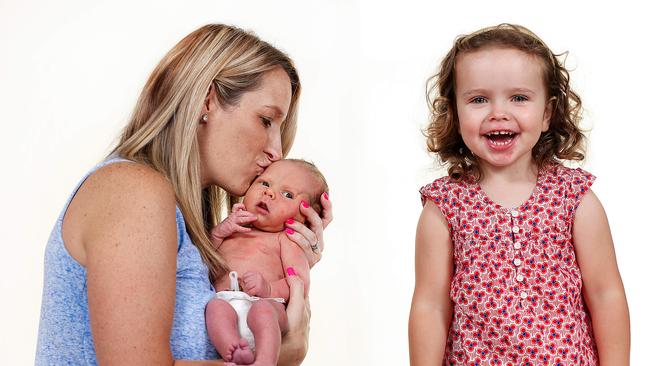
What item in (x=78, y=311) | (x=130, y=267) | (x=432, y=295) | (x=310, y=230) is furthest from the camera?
(x=310, y=230)

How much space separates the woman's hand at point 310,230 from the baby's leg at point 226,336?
1.35 feet

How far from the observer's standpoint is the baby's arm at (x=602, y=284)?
1.97 m

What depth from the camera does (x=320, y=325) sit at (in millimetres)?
3627

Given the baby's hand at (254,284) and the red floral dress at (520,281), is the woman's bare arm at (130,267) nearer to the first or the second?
the baby's hand at (254,284)

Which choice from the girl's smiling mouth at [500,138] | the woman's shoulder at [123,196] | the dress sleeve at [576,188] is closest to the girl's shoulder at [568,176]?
the dress sleeve at [576,188]

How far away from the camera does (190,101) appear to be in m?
1.86

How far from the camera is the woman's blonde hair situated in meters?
1.83

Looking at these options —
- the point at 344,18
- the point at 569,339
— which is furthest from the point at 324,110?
the point at 569,339

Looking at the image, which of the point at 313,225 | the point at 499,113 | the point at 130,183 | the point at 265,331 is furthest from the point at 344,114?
the point at 130,183

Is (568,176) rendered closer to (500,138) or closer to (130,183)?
(500,138)

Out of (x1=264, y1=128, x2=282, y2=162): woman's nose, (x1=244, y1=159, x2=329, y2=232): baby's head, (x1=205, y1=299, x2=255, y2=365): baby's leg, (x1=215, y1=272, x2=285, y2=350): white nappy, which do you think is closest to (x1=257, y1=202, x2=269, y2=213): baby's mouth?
(x1=244, y1=159, x2=329, y2=232): baby's head

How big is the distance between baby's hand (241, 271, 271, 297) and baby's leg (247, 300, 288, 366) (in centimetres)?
10

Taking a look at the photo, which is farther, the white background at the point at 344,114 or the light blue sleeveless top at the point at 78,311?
the white background at the point at 344,114

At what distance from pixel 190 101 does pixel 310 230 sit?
50 centimetres
